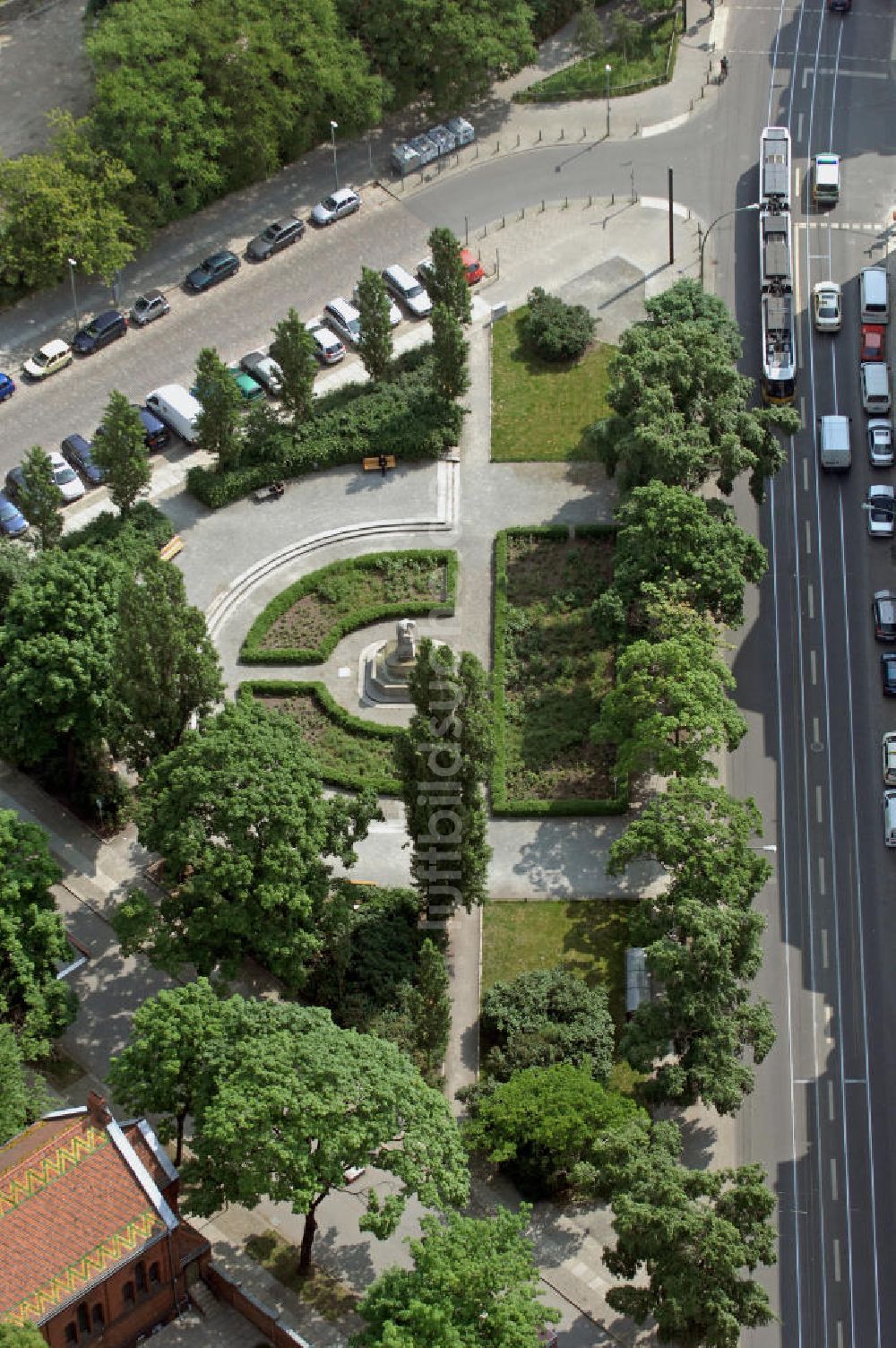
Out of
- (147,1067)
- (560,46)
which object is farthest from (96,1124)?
(560,46)

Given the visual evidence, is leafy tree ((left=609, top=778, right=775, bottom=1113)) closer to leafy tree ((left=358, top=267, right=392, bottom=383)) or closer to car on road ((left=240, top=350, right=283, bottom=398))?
leafy tree ((left=358, top=267, right=392, bottom=383))

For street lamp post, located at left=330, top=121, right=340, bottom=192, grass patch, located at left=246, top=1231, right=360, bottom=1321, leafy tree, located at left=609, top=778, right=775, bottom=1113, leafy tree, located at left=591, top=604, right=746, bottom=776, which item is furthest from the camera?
street lamp post, located at left=330, top=121, right=340, bottom=192

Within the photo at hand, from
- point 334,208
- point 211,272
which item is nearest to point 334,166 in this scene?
point 334,208

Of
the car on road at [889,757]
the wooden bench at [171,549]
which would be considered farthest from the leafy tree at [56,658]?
the car on road at [889,757]

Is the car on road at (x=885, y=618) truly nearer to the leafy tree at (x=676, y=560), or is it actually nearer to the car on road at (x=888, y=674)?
the car on road at (x=888, y=674)

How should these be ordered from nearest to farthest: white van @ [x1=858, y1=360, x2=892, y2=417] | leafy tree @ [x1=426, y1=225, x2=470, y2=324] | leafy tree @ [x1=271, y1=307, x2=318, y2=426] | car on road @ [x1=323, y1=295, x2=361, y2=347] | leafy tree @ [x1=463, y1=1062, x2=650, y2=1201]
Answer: leafy tree @ [x1=463, y1=1062, x2=650, y2=1201] < leafy tree @ [x1=271, y1=307, x2=318, y2=426] < leafy tree @ [x1=426, y1=225, x2=470, y2=324] < white van @ [x1=858, y1=360, x2=892, y2=417] < car on road @ [x1=323, y1=295, x2=361, y2=347]

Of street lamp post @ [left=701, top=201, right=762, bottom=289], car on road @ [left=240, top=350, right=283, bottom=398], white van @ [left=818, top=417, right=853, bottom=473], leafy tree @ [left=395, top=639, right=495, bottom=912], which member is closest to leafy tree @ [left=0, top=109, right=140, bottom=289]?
car on road @ [left=240, top=350, right=283, bottom=398]

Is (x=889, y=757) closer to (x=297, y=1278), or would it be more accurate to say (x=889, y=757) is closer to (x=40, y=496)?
(x=297, y=1278)
